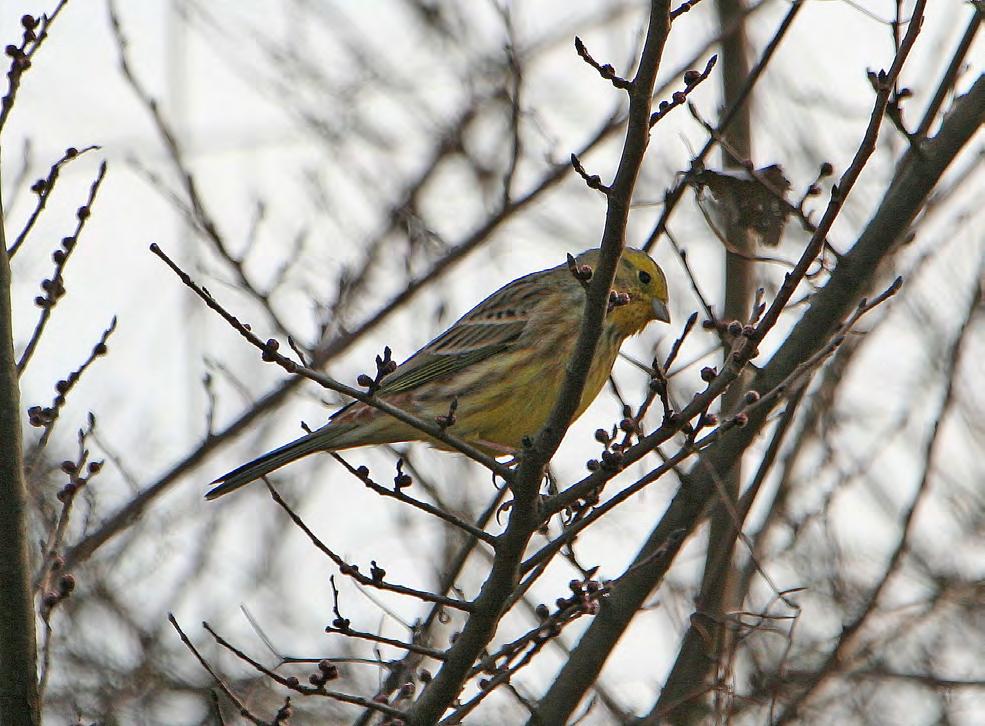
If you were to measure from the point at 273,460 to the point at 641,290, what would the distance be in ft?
7.69

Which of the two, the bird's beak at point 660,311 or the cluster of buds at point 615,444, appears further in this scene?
the bird's beak at point 660,311

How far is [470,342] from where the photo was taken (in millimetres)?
7379

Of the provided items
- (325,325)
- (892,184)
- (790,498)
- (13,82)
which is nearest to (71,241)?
(13,82)

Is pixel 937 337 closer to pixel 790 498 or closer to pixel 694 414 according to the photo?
pixel 790 498

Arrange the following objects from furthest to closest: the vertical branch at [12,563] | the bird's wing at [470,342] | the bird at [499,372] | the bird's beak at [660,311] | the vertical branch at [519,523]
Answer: the bird's beak at [660,311] < the bird's wing at [470,342] < the bird at [499,372] < the vertical branch at [12,563] < the vertical branch at [519,523]

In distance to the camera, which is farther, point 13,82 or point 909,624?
point 909,624

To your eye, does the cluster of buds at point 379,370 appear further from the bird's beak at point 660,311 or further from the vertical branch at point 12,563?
the bird's beak at point 660,311

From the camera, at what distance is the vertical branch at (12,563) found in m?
4.06

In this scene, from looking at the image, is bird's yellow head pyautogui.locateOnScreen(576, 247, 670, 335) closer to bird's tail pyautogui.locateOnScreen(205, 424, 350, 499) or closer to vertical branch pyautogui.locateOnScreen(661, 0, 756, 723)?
vertical branch pyautogui.locateOnScreen(661, 0, 756, 723)

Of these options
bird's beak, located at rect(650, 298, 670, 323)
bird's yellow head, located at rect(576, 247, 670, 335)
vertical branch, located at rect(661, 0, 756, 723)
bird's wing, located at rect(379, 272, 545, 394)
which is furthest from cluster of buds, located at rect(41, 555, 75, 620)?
bird's beak, located at rect(650, 298, 670, 323)

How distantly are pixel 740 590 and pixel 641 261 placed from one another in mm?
2020

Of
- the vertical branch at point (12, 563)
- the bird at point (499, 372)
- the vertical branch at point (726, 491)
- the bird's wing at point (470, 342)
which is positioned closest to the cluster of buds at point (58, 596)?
the vertical branch at point (12, 563)

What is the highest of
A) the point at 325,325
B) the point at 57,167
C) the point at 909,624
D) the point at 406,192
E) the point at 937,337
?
the point at 406,192

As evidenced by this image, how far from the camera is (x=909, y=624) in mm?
6449
